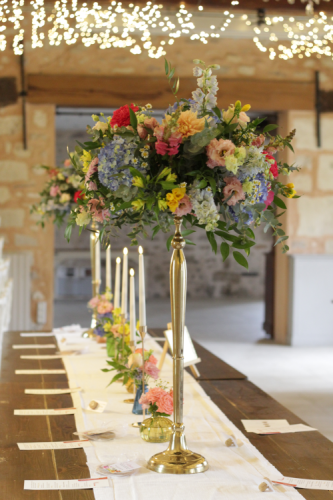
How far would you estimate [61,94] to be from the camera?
6.21 m

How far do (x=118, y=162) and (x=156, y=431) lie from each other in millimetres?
750

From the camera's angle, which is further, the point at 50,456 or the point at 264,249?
the point at 264,249

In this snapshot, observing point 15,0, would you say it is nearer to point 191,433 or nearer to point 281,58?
point 281,58

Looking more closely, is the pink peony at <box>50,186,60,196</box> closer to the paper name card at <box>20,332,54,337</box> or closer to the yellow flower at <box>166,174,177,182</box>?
the paper name card at <box>20,332,54,337</box>

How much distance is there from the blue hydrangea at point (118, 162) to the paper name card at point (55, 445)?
27.6 inches

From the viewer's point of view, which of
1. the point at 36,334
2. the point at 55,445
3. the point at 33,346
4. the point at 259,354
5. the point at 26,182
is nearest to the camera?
the point at 55,445

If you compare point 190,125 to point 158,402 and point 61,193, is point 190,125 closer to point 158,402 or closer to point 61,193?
point 158,402

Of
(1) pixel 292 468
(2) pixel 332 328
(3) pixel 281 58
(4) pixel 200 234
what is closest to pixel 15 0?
(3) pixel 281 58

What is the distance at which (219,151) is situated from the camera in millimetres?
1336

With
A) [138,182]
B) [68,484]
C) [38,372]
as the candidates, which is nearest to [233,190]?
[138,182]

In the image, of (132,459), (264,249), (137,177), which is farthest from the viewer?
(264,249)

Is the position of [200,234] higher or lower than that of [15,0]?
lower

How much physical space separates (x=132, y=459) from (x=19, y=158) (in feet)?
16.9

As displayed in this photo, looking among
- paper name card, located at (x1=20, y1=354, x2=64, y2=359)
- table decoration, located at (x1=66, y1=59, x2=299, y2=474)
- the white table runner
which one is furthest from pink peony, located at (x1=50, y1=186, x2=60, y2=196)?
table decoration, located at (x1=66, y1=59, x2=299, y2=474)
